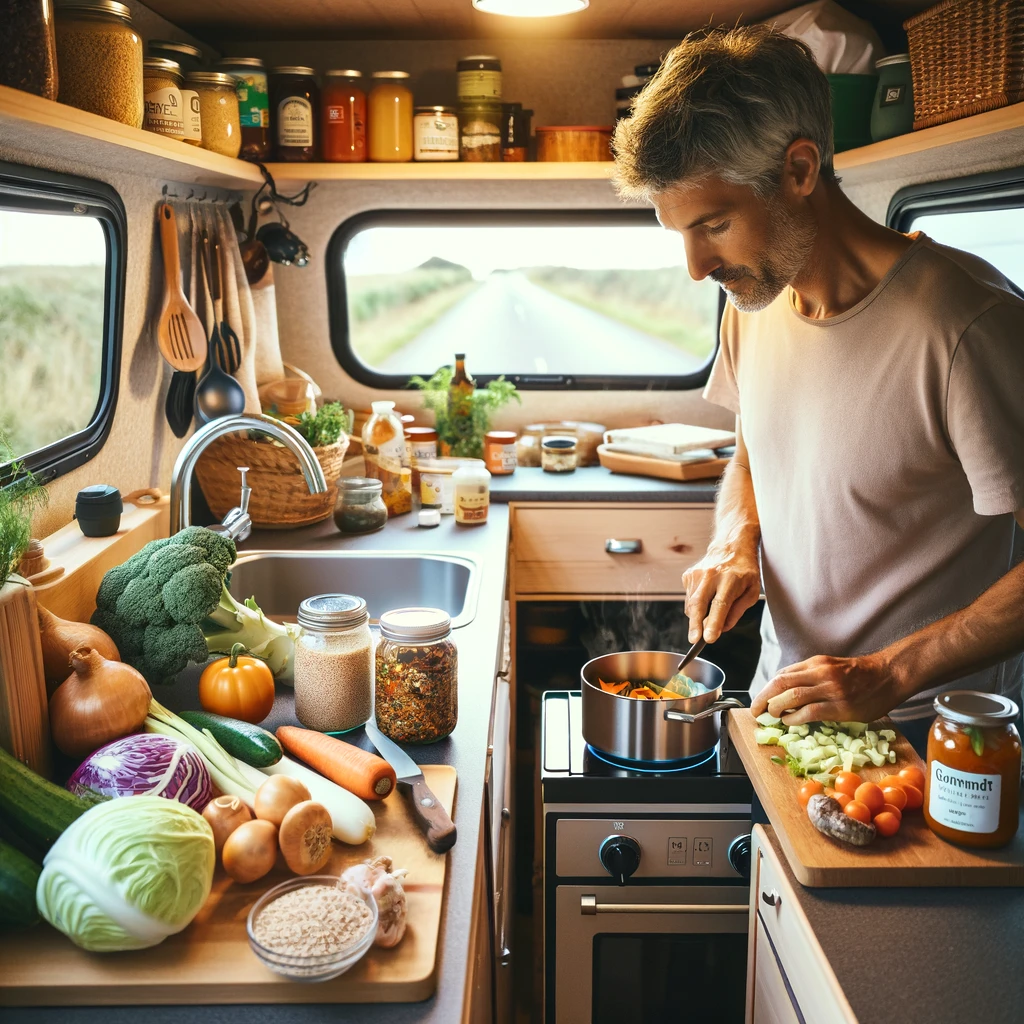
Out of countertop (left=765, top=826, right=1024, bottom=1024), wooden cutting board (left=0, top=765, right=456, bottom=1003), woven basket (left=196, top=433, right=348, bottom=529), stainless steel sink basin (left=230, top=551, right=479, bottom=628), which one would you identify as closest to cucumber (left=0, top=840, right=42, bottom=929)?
wooden cutting board (left=0, top=765, right=456, bottom=1003)

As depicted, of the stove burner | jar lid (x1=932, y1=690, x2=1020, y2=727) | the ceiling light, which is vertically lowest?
the stove burner

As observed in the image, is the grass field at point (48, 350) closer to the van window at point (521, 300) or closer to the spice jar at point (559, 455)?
the van window at point (521, 300)

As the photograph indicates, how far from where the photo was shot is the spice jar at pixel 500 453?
2.85 m

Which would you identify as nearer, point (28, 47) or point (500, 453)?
point (28, 47)

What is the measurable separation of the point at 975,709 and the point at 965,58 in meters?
1.18

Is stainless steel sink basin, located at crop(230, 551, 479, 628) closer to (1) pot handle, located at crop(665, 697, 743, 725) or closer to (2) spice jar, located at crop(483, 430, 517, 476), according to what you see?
(2) spice jar, located at crop(483, 430, 517, 476)

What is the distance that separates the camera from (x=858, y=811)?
1144 mm

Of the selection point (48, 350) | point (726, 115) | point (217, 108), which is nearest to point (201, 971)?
point (726, 115)

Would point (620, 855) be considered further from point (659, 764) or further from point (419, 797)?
point (419, 797)

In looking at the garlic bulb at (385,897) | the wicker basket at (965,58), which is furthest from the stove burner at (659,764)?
the wicker basket at (965,58)

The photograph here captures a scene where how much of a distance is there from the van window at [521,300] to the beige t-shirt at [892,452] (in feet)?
4.63

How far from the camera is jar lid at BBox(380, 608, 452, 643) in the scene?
4.17ft

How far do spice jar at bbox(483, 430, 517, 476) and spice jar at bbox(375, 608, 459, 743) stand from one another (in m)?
1.54

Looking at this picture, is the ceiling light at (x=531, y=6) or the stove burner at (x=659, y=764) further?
the ceiling light at (x=531, y=6)
